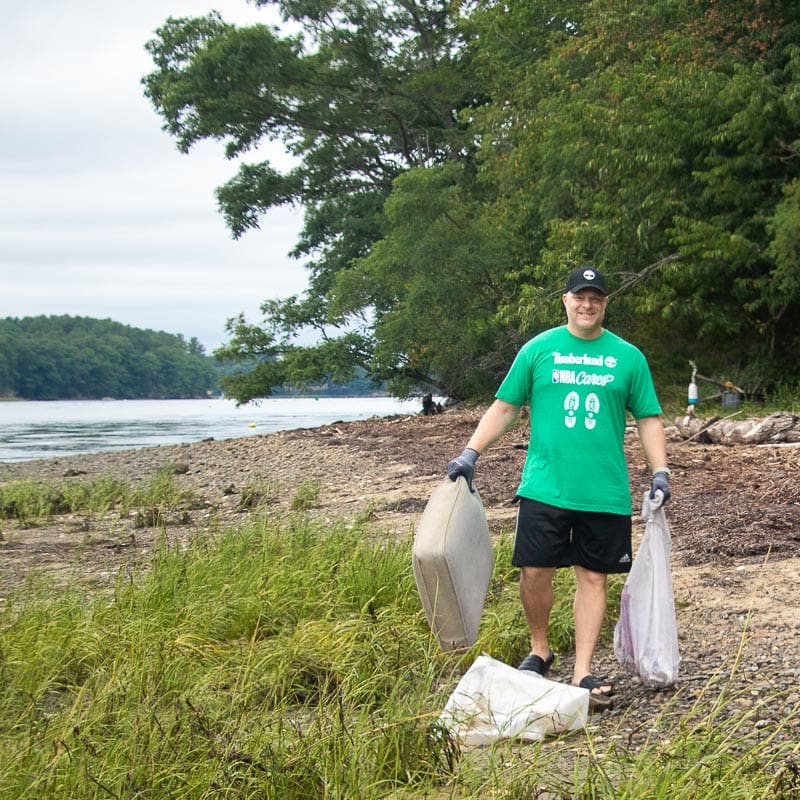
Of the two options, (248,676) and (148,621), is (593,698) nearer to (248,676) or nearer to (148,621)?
(248,676)

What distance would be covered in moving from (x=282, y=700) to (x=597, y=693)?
48.7 inches

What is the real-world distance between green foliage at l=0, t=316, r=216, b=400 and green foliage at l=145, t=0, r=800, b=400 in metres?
65.8

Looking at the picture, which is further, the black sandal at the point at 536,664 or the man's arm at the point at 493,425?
the man's arm at the point at 493,425

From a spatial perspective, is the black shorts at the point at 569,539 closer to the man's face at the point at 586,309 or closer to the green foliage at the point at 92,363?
the man's face at the point at 586,309

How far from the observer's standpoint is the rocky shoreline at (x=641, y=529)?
4.33 metres

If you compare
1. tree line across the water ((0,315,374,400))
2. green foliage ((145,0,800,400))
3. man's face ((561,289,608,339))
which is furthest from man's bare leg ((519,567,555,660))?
tree line across the water ((0,315,374,400))

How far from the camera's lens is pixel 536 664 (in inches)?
180

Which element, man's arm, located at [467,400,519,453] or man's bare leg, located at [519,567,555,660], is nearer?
man's bare leg, located at [519,567,555,660]

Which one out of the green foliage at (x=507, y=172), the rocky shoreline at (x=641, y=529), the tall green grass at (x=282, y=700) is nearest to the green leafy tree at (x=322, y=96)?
the green foliage at (x=507, y=172)

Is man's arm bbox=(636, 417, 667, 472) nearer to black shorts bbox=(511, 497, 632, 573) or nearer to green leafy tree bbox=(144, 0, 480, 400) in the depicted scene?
black shorts bbox=(511, 497, 632, 573)

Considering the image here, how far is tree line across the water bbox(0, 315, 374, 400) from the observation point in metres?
98.4

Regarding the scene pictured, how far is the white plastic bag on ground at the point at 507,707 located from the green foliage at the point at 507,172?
44.2 feet

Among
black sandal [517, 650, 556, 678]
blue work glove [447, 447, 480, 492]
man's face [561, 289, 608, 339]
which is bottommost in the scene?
black sandal [517, 650, 556, 678]

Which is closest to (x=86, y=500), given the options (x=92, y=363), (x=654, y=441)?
(x=654, y=441)
